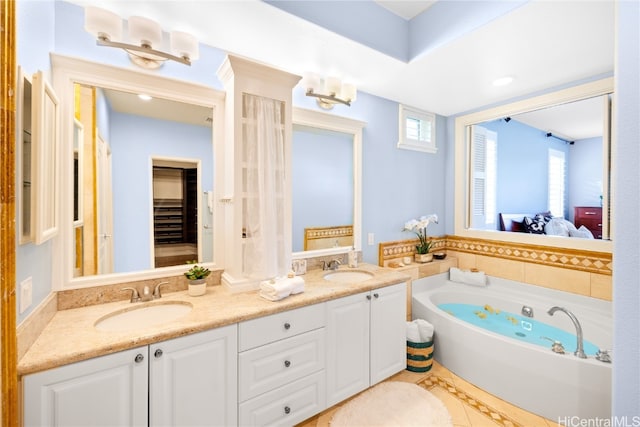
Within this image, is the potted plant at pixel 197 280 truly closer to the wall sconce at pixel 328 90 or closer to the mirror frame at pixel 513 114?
the wall sconce at pixel 328 90

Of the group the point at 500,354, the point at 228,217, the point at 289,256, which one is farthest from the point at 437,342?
the point at 228,217

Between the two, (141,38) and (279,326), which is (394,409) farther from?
(141,38)

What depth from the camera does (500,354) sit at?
1.97m

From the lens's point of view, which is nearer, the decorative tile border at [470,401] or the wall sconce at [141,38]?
the wall sconce at [141,38]

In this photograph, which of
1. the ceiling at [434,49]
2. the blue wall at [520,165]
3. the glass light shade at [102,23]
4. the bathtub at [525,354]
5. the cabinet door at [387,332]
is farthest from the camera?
the blue wall at [520,165]

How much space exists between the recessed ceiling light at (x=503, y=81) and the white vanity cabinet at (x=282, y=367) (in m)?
2.42

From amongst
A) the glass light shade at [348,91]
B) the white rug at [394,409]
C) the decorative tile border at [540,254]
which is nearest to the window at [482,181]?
the decorative tile border at [540,254]

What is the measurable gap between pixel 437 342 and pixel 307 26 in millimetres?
2644

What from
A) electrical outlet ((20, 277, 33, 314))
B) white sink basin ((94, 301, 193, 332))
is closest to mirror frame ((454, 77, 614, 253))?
white sink basin ((94, 301, 193, 332))

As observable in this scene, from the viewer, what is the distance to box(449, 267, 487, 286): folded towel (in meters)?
2.92

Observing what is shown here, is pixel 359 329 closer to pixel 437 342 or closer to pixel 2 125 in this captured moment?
pixel 437 342

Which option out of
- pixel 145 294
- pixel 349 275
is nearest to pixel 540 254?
pixel 349 275

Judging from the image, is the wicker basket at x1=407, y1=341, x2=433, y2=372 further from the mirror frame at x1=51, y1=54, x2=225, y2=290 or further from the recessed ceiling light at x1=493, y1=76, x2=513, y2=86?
the recessed ceiling light at x1=493, y1=76, x2=513, y2=86

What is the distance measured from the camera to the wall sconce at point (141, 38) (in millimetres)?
1412
